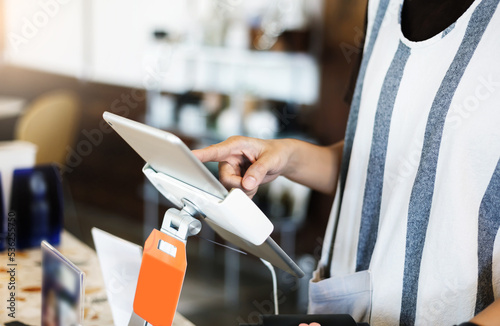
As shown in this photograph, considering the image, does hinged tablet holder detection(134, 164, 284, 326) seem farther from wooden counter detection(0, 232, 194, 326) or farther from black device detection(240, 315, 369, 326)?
wooden counter detection(0, 232, 194, 326)

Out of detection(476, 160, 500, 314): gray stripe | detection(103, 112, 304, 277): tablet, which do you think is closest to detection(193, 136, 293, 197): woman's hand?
detection(103, 112, 304, 277): tablet

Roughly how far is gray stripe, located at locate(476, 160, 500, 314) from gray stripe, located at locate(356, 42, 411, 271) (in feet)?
0.76

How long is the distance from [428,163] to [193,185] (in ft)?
1.42

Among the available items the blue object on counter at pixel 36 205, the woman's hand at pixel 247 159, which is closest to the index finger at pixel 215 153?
the woman's hand at pixel 247 159

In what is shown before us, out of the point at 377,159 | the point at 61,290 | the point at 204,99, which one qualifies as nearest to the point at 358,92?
the point at 377,159

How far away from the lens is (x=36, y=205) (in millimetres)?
1405

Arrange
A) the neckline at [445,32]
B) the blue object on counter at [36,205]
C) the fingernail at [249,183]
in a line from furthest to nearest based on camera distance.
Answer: the blue object on counter at [36,205]
the neckline at [445,32]
the fingernail at [249,183]

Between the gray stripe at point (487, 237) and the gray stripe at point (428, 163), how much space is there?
0.09 meters

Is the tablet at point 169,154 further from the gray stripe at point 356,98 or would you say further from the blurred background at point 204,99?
the blurred background at point 204,99

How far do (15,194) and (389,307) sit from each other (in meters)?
0.92

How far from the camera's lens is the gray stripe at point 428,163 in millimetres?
917

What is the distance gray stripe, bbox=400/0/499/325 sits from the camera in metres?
0.92

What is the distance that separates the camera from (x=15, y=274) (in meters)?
1.29

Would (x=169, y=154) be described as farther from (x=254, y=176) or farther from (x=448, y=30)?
(x=448, y=30)
